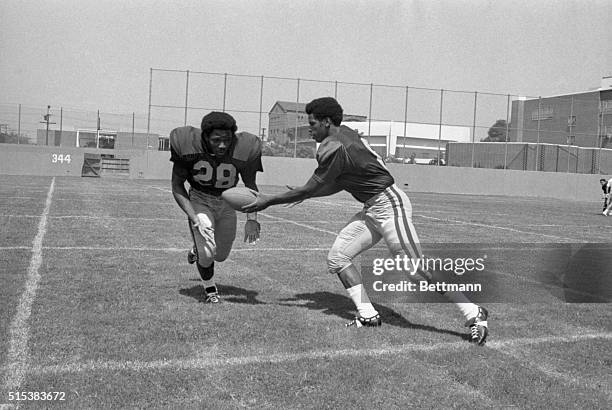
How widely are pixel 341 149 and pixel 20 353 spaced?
106 inches

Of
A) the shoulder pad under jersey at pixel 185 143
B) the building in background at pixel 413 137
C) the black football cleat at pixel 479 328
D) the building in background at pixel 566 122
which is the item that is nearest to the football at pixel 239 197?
the shoulder pad under jersey at pixel 185 143

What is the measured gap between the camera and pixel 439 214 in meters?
18.3

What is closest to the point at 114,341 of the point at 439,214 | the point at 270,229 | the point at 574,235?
the point at 270,229

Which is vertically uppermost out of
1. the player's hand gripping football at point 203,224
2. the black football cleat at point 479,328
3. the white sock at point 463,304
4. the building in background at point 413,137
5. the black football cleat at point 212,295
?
the building in background at point 413,137

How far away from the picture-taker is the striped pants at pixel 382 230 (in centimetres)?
519

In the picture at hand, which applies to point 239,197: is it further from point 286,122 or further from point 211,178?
point 286,122

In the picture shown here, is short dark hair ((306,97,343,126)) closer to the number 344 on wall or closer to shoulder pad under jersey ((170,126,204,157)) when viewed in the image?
shoulder pad under jersey ((170,126,204,157))

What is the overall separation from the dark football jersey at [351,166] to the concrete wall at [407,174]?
105ft

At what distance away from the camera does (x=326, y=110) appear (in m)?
5.23

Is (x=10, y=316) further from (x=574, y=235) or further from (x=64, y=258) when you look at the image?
(x=574, y=235)

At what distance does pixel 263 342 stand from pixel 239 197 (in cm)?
134

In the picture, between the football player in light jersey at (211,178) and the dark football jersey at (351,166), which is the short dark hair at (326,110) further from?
the football player in light jersey at (211,178)

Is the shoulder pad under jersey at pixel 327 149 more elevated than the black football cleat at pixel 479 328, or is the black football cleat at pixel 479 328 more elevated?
the shoulder pad under jersey at pixel 327 149

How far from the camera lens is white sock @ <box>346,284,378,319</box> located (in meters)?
5.30
